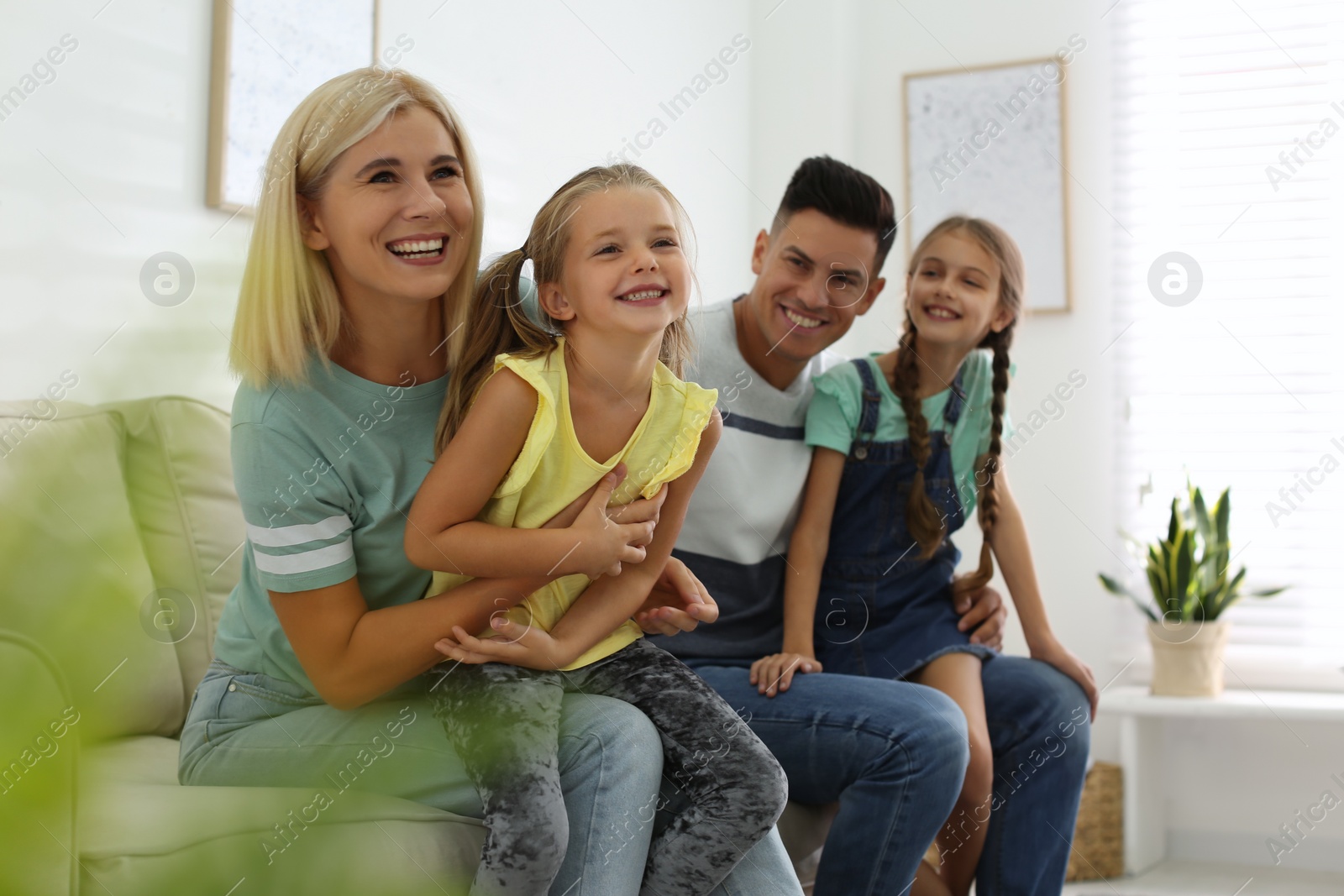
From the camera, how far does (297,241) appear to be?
1.11m

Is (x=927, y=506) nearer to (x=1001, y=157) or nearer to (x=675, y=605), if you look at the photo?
(x=675, y=605)

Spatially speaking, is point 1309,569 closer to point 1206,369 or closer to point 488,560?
point 1206,369

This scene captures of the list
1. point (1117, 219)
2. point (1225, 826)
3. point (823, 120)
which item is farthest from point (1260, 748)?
point (823, 120)

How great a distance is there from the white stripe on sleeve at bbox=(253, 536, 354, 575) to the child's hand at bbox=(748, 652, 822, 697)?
59cm

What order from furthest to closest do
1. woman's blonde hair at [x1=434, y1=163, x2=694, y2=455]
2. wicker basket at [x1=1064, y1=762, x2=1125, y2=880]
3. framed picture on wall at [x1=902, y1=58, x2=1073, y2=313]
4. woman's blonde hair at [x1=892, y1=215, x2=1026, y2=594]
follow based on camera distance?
1. framed picture on wall at [x1=902, y1=58, x2=1073, y2=313]
2. wicker basket at [x1=1064, y1=762, x2=1125, y2=880]
3. woman's blonde hair at [x1=892, y1=215, x2=1026, y2=594]
4. woman's blonde hair at [x1=434, y1=163, x2=694, y2=455]

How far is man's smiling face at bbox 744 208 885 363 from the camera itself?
5.22ft

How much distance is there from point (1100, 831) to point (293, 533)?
7.85 feet

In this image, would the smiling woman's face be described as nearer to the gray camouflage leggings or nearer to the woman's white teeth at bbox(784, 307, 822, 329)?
the gray camouflage leggings

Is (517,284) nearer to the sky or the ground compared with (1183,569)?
nearer to the sky

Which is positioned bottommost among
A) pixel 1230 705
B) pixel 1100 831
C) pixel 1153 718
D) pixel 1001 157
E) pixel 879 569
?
pixel 1100 831

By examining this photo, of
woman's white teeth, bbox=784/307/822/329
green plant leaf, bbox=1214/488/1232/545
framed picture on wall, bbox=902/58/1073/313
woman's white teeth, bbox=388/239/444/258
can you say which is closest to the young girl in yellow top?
woman's white teeth, bbox=388/239/444/258

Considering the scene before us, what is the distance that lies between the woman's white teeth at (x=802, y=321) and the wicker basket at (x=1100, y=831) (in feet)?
5.74

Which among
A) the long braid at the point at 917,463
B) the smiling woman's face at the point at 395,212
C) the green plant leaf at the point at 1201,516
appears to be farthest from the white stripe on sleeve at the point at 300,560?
the green plant leaf at the point at 1201,516

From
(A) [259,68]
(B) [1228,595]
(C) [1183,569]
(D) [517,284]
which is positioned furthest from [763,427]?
(B) [1228,595]
